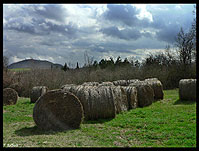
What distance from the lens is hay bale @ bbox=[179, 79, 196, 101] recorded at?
44.7 feet

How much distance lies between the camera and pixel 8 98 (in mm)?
14688

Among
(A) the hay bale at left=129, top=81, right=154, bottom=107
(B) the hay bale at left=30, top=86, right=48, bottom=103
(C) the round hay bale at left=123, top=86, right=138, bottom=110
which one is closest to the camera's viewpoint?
(C) the round hay bale at left=123, top=86, right=138, bottom=110

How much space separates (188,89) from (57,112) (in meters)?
9.78

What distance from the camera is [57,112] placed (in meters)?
7.28

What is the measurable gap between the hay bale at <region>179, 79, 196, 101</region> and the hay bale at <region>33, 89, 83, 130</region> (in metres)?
9.08

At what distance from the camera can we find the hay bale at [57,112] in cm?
708

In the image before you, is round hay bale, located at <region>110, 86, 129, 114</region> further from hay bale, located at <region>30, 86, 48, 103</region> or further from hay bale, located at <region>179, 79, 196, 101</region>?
hay bale, located at <region>30, 86, 48, 103</region>

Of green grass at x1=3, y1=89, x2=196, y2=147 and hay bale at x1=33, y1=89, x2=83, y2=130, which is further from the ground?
hay bale at x1=33, y1=89, x2=83, y2=130

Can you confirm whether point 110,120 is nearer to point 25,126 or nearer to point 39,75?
point 25,126

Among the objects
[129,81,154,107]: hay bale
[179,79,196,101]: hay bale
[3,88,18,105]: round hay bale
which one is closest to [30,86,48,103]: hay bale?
[3,88,18,105]: round hay bale

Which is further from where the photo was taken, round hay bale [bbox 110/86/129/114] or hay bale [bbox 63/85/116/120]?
round hay bale [bbox 110/86/129/114]

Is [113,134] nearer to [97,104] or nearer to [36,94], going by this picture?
[97,104]

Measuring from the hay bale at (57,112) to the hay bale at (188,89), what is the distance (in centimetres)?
908

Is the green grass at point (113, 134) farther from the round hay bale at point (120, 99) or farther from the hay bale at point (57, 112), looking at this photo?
the round hay bale at point (120, 99)
